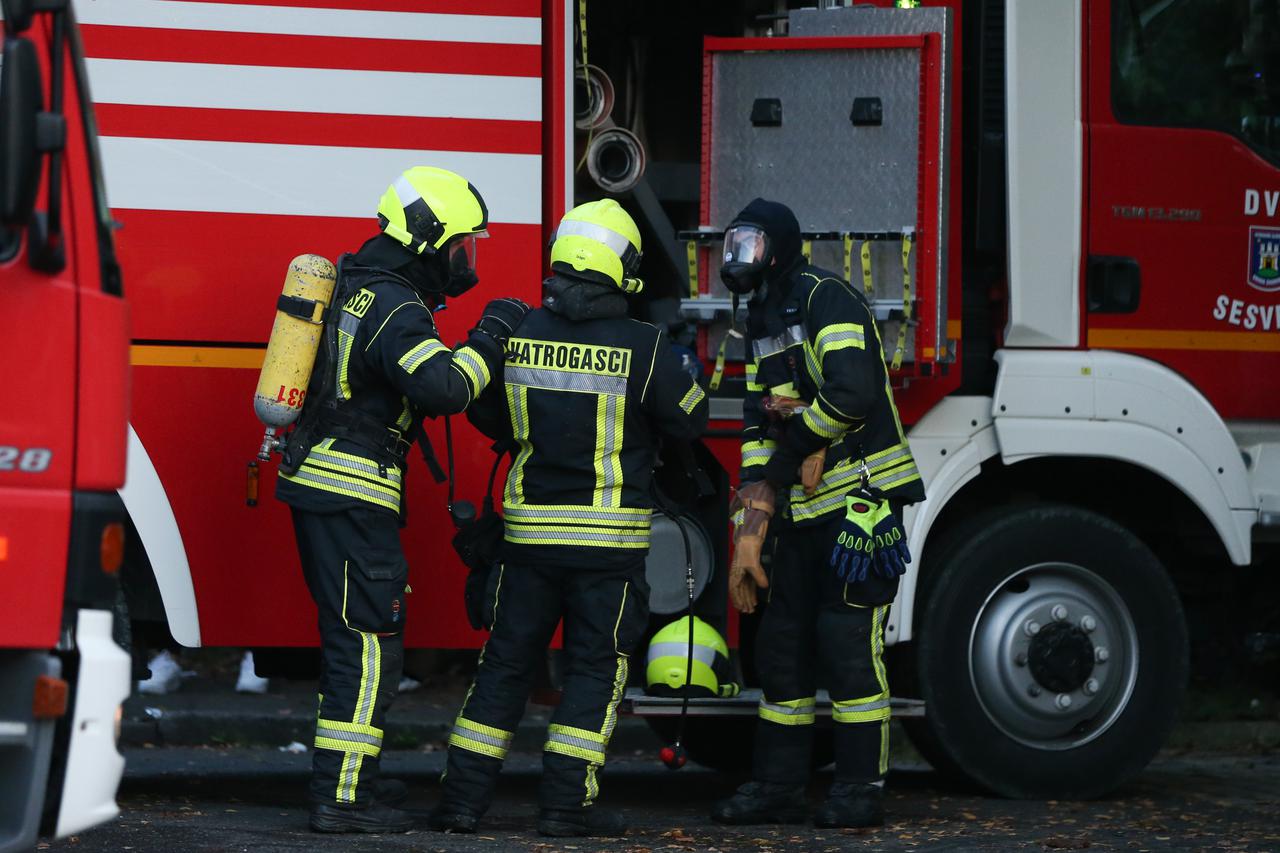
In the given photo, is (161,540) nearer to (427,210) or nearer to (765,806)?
(427,210)

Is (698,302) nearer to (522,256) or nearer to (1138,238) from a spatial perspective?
(522,256)

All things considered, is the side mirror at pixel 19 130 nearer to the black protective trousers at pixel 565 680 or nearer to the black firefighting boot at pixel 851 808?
the black protective trousers at pixel 565 680

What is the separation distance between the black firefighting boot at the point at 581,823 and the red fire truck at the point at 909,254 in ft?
1.90

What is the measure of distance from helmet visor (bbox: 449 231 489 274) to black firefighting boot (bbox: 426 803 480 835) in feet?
5.05

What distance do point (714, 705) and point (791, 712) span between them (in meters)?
0.26

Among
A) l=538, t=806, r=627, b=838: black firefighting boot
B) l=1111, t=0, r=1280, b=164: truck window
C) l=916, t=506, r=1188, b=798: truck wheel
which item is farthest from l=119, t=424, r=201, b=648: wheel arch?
l=1111, t=0, r=1280, b=164: truck window

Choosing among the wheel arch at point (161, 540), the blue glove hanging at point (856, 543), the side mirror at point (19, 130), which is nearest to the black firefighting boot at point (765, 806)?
the blue glove hanging at point (856, 543)

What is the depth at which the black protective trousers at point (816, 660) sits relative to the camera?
5.38m

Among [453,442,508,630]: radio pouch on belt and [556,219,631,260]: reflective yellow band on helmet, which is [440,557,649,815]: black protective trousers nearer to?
[453,442,508,630]: radio pouch on belt

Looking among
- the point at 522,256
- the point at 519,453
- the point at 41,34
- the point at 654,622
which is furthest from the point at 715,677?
the point at 41,34

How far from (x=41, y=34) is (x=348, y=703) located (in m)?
2.11

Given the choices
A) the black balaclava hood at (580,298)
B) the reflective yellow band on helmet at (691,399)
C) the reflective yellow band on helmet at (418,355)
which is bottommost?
the reflective yellow band on helmet at (691,399)

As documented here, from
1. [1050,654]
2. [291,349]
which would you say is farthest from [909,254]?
[291,349]

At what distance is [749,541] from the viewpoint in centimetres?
539
